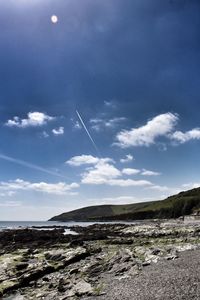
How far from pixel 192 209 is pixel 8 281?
15837 centimetres

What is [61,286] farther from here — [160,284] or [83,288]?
[160,284]

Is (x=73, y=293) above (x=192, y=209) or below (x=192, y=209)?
below

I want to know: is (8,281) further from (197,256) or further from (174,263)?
(197,256)

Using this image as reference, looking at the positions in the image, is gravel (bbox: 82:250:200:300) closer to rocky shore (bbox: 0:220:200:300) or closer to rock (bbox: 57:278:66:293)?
rocky shore (bbox: 0:220:200:300)

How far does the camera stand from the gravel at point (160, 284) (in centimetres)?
2014

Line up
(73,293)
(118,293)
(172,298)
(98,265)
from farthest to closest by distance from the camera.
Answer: (98,265) → (73,293) → (118,293) → (172,298)

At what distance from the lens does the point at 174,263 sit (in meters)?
31.0

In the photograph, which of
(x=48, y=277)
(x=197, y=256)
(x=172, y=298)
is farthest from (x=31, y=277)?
(x=197, y=256)

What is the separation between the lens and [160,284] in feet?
74.8

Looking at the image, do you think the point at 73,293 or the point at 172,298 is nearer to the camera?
the point at 172,298

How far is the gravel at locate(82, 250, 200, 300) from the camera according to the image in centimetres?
2014

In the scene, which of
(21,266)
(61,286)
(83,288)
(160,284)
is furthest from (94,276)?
(21,266)

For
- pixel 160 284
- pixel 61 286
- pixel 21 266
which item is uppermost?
pixel 21 266

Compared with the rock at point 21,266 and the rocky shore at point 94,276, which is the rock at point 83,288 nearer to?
the rocky shore at point 94,276
